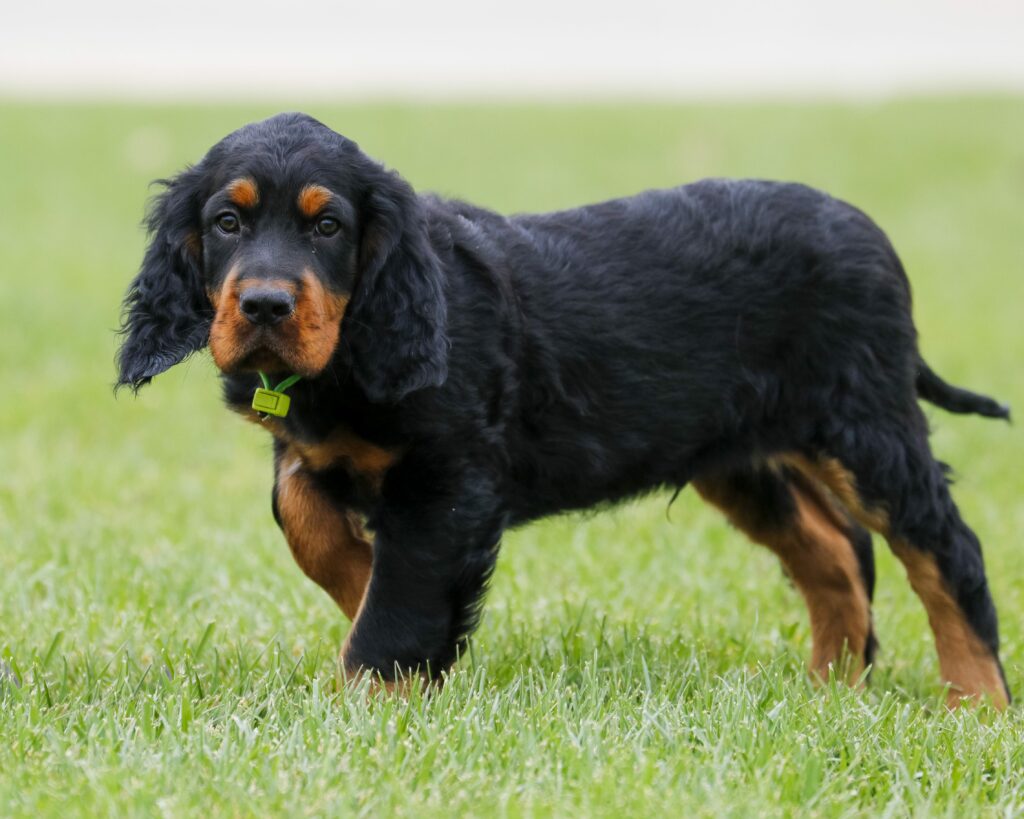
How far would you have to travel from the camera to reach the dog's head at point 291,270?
3.33 metres

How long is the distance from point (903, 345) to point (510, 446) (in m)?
1.27

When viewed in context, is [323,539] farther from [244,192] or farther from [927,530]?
[927,530]

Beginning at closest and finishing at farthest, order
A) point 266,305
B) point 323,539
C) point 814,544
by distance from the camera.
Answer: point 266,305
point 323,539
point 814,544

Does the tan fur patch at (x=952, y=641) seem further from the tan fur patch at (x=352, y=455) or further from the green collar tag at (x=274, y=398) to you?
the green collar tag at (x=274, y=398)

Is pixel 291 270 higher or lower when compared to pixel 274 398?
higher

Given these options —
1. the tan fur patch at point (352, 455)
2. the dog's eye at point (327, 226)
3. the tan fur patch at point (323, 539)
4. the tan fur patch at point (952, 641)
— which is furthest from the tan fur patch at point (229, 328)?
the tan fur patch at point (952, 641)

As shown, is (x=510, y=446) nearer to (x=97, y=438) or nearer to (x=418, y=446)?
(x=418, y=446)

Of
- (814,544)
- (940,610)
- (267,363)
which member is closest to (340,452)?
(267,363)

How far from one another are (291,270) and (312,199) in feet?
0.69

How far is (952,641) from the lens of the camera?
170 inches

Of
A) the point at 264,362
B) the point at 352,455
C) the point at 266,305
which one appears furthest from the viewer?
the point at 352,455

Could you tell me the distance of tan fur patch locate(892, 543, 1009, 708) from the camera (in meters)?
4.23

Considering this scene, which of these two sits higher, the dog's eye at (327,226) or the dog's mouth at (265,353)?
the dog's eye at (327,226)

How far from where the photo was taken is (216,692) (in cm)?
363
